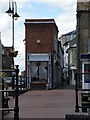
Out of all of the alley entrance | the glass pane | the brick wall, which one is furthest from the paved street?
the brick wall

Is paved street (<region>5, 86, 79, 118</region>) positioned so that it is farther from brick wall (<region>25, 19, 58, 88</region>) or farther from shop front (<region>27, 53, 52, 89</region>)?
brick wall (<region>25, 19, 58, 88</region>)

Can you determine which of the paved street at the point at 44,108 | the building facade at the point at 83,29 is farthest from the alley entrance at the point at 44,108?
the building facade at the point at 83,29

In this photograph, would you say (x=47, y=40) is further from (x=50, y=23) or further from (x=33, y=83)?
(x=33, y=83)

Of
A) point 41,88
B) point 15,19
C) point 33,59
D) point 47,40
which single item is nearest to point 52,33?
point 47,40

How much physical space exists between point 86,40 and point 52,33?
421 cm

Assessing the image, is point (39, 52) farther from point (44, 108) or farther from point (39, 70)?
point (44, 108)

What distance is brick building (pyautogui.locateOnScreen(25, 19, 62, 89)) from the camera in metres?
38.0

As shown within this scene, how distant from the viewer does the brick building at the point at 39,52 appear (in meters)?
38.0

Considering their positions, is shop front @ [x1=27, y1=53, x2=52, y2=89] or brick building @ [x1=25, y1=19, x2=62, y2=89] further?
brick building @ [x1=25, y1=19, x2=62, y2=89]

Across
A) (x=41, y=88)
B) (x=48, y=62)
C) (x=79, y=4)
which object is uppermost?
(x=79, y=4)

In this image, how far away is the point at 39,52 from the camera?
38.2m

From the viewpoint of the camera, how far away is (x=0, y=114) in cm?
1058

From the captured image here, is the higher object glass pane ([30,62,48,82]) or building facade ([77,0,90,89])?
building facade ([77,0,90,89])

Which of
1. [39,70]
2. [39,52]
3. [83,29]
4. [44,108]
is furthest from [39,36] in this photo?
[44,108]
